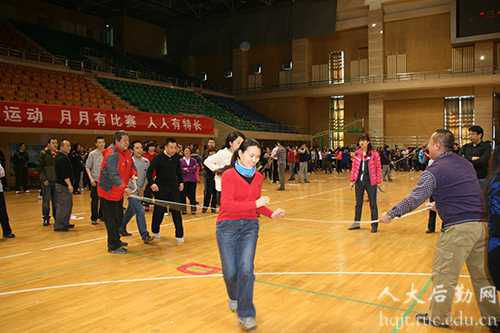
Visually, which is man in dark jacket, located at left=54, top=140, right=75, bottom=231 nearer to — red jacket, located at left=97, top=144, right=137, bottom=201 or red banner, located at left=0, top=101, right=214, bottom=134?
red jacket, located at left=97, top=144, right=137, bottom=201

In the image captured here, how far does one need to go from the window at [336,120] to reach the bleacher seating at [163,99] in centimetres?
740

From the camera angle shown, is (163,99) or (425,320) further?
(163,99)

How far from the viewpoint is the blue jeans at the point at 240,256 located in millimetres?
2912

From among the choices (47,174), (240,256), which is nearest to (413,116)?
(47,174)

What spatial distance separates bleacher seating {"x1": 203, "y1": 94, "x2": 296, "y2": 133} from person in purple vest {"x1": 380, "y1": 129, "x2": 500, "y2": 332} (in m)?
23.6

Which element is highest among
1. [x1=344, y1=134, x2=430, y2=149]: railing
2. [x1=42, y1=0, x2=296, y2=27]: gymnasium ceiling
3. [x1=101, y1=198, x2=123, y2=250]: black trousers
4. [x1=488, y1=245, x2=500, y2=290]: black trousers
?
[x1=42, y1=0, x2=296, y2=27]: gymnasium ceiling

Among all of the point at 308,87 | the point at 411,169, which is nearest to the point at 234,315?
the point at 411,169

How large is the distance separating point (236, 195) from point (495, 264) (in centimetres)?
180

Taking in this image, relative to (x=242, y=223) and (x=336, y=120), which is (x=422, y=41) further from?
(x=242, y=223)

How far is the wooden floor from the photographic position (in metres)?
3.12

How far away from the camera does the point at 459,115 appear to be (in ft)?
80.4

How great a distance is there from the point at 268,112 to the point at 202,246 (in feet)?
81.2

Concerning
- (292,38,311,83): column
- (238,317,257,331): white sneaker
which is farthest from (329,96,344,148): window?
(238,317,257,331): white sneaker

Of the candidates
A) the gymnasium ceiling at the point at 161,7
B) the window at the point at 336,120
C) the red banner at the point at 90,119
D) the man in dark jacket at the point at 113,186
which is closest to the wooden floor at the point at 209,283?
the man in dark jacket at the point at 113,186
